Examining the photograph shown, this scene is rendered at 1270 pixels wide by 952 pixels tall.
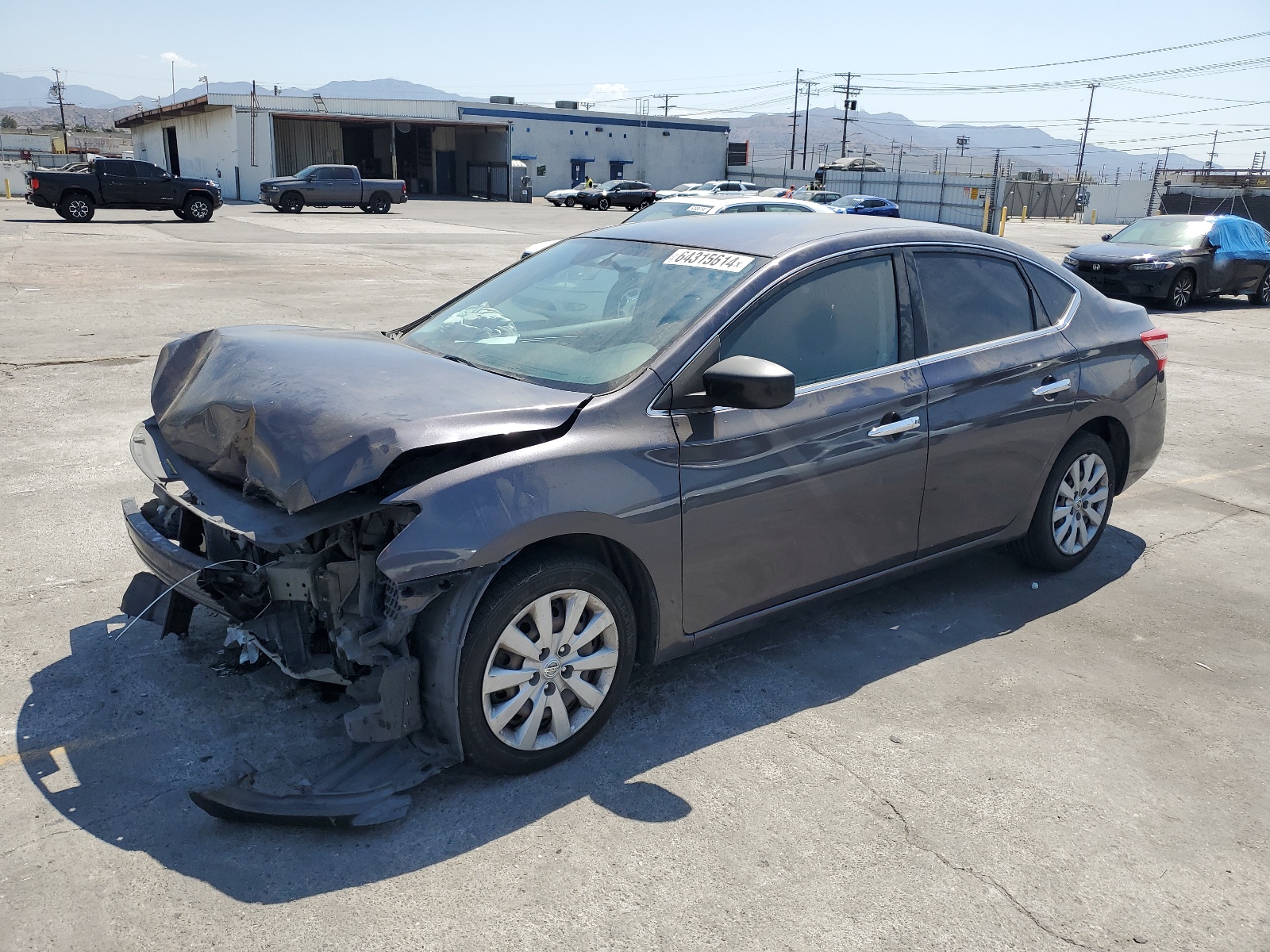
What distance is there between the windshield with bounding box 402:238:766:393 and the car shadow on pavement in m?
1.29

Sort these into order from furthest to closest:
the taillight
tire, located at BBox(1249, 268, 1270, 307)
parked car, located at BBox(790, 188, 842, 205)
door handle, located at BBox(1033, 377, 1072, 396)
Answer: parked car, located at BBox(790, 188, 842, 205)
tire, located at BBox(1249, 268, 1270, 307)
the taillight
door handle, located at BBox(1033, 377, 1072, 396)

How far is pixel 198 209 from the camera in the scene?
29859 mm

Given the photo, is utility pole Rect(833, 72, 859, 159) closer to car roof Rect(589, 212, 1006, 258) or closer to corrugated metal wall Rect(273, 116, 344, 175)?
corrugated metal wall Rect(273, 116, 344, 175)

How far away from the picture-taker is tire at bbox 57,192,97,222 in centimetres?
2781

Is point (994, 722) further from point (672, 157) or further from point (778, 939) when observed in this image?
point (672, 157)

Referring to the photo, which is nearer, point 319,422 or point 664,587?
point 319,422

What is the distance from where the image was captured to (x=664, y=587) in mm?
3529

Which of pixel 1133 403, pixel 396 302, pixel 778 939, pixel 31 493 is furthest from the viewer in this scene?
pixel 396 302

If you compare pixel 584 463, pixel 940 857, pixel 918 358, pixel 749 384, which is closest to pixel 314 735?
pixel 584 463

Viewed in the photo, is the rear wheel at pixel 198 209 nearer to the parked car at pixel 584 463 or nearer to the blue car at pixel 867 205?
the blue car at pixel 867 205

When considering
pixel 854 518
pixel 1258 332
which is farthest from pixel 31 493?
pixel 1258 332

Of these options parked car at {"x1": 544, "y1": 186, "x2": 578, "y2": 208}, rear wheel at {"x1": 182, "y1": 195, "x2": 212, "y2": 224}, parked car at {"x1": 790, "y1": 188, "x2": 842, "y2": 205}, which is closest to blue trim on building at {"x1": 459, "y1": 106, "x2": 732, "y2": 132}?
parked car at {"x1": 544, "y1": 186, "x2": 578, "y2": 208}

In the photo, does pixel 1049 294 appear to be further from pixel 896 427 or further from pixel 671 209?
pixel 671 209

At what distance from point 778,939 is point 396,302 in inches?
486
